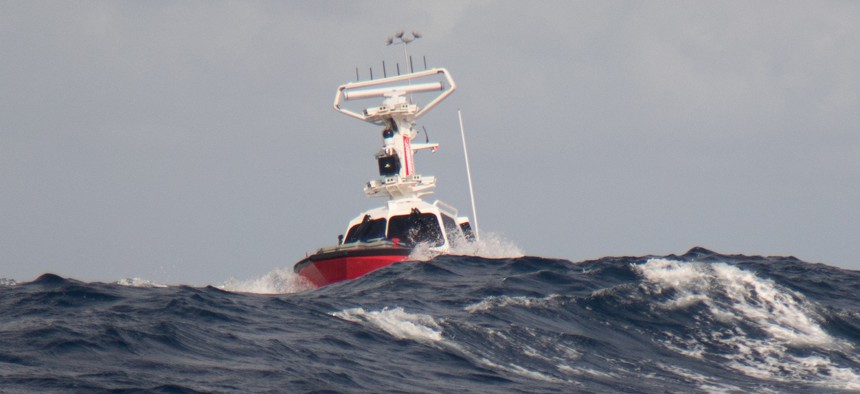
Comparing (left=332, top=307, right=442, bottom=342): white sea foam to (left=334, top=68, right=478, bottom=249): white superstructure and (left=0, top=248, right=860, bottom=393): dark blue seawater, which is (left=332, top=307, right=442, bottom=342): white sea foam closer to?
(left=0, top=248, right=860, bottom=393): dark blue seawater

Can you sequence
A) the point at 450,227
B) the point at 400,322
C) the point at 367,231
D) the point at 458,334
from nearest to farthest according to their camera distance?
the point at 458,334 < the point at 400,322 < the point at 367,231 < the point at 450,227

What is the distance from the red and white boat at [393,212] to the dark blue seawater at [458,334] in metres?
4.00

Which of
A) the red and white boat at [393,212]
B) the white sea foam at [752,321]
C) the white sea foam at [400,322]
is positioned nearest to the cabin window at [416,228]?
the red and white boat at [393,212]

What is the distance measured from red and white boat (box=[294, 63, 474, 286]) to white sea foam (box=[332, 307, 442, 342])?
9.94 meters

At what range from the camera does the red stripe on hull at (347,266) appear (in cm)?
2670

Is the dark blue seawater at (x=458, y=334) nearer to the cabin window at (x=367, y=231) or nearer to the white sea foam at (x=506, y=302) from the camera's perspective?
the white sea foam at (x=506, y=302)

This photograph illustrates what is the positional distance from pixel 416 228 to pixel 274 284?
173 inches

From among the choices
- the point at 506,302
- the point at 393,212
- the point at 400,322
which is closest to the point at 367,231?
the point at 393,212

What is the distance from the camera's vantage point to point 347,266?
87.9ft

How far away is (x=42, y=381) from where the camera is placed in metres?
10.9

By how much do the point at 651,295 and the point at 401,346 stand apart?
712 centimetres

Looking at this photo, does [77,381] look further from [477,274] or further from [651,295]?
[477,274]

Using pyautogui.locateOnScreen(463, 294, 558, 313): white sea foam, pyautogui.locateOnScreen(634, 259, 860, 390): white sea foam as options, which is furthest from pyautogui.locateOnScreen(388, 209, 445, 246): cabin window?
pyautogui.locateOnScreen(463, 294, 558, 313): white sea foam

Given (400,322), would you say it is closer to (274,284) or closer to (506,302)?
(506,302)
